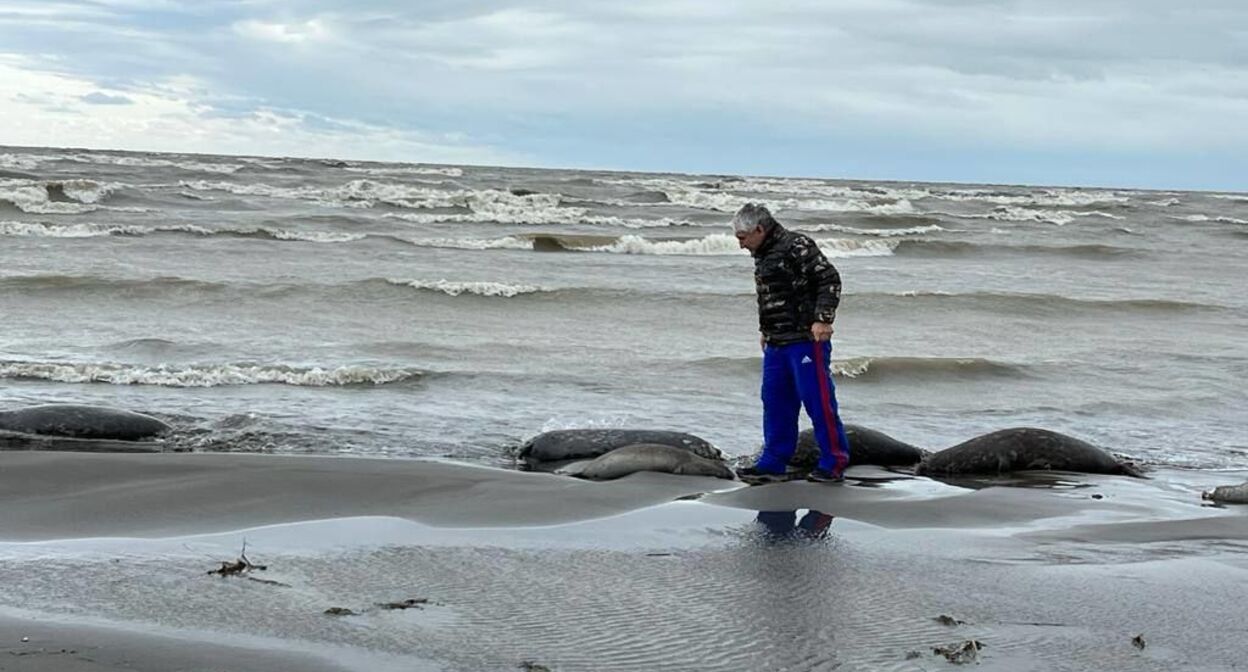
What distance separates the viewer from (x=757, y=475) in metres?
9.49

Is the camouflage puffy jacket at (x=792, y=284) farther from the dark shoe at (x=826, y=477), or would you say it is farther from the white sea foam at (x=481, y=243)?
the white sea foam at (x=481, y=243)

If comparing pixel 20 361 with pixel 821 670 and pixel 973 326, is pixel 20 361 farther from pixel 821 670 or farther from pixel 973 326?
pixel 973 326

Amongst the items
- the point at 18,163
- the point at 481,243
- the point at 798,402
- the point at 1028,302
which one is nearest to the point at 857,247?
the point at 481,243

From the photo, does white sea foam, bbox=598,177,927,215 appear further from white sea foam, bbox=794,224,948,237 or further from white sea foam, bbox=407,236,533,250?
white sea foam, bbox=407,236,533,250

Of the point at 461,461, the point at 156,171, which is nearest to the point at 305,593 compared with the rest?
the point at 461,461

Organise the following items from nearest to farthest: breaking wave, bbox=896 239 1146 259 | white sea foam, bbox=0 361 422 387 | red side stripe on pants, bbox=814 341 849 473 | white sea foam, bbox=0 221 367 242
A: 1. red side stripe on pants, bbox=814 341 849 473
2. white sea foam, bbox=0 361 422 387
3. white sea foam, bbox=0 221 367 242
4. breaking wave, bbox=896 239 1146 259

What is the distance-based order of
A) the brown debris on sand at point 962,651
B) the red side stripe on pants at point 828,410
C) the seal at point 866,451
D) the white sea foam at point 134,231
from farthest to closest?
the white sea foam at point 134,231 → the seal at point 866,451 → the red side stripe on pants at point 828,410 → the brown debris on sand at point 962,651

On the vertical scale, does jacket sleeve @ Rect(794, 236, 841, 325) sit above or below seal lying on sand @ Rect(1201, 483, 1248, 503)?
above

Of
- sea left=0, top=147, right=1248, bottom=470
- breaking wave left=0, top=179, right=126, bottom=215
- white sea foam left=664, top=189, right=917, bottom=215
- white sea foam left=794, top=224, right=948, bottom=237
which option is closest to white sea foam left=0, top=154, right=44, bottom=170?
sea left=0, top=147, right=1248, bottom=470

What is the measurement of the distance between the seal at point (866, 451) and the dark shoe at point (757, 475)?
490mm

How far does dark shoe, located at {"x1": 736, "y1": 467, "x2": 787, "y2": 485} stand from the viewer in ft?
30.5

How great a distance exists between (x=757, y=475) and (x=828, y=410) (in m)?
0.67

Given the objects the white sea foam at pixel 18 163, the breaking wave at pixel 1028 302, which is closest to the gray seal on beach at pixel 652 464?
the breaking wave at pixel 1028 302

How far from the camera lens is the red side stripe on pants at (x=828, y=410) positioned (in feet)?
30.2
